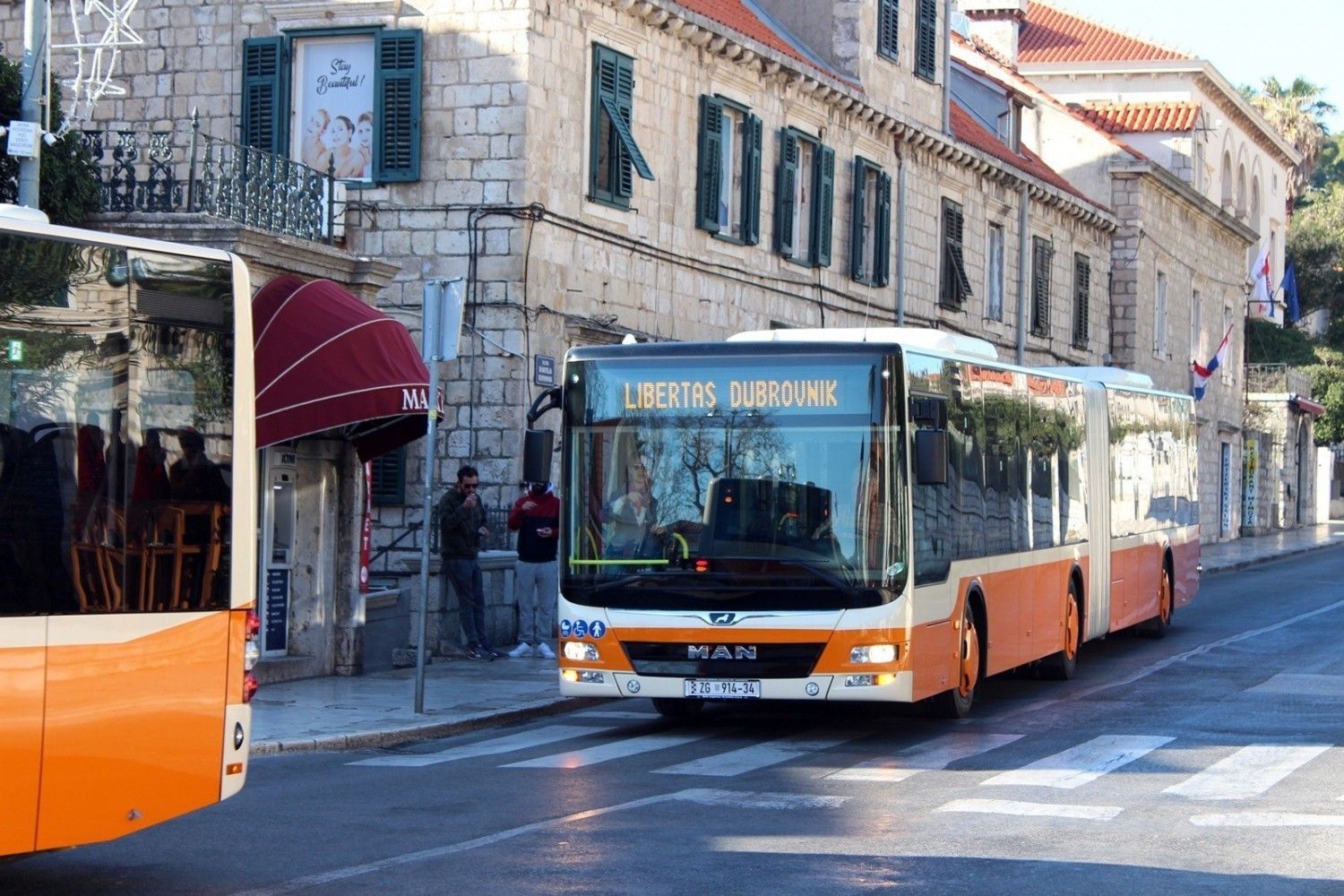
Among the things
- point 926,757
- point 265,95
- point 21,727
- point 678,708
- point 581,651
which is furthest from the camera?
point 265,95

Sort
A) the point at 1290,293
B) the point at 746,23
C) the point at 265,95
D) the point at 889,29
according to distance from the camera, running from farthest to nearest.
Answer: the point at 1290,293, the point at 889,29, the point at 746,23, the point at 265,95

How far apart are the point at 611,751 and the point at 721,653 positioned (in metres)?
0.98

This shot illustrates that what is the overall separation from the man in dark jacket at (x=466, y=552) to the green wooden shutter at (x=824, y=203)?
10.9 metres

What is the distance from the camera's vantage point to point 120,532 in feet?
24.7

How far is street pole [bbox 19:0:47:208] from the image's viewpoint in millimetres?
13711

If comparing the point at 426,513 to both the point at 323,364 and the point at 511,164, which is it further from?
the point at 511,164

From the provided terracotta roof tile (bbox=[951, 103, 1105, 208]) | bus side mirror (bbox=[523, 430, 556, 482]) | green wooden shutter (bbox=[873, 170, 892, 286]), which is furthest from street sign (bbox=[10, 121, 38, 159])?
terracotta roof tile (bbox=[951, 103, 1105, 208])

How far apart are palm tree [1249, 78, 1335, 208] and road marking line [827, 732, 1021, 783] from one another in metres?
64.3

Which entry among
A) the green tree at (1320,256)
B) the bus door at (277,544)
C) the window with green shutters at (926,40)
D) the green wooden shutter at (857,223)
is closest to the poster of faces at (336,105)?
the bus door at (277,544)

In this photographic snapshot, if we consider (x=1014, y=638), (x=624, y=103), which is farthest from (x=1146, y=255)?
(x=1014, y=638)

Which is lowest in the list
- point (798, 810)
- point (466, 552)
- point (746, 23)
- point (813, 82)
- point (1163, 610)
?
point (798, 810)

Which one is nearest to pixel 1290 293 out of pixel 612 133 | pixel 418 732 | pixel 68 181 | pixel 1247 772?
pixel 612 133

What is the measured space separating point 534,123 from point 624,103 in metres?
2.20

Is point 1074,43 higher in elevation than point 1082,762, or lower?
higher
